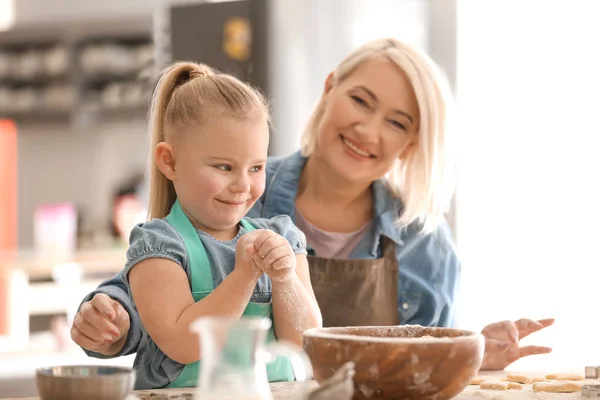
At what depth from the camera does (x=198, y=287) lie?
1284 mm

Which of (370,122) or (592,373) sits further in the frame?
(370,122)

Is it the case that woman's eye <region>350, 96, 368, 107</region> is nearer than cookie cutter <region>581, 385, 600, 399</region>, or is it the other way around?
cookie cutter <region>581, 385, 600, 399</region>

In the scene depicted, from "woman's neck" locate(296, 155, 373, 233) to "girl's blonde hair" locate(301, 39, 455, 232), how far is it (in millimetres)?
74

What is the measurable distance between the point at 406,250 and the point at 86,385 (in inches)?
51.0

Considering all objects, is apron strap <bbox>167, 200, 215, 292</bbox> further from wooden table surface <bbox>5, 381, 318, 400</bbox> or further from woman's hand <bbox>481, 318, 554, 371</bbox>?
woman's hand <bbox>481, 318, 554, 371</bbox>

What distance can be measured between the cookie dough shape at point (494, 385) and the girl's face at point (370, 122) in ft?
2.71

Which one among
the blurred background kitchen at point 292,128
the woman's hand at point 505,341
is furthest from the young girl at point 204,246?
the blurred background kitchen at point 292,128

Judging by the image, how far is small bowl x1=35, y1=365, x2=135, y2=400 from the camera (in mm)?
877

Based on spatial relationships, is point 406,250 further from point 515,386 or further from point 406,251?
point 515,386

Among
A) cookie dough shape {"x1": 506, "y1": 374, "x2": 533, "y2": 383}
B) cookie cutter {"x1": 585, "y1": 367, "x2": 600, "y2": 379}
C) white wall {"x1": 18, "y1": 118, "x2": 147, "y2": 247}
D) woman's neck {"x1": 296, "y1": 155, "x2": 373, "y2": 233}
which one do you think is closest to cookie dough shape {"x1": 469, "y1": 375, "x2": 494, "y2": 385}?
cookie dough shape {"x1": 506, "y1": 374, "x2": 533, "y2": 383}

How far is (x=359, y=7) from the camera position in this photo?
3.86 m

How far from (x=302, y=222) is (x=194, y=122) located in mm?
778

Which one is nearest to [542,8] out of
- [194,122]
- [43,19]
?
[194,122]

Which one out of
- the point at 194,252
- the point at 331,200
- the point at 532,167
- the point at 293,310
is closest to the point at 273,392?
the point at 293,310
